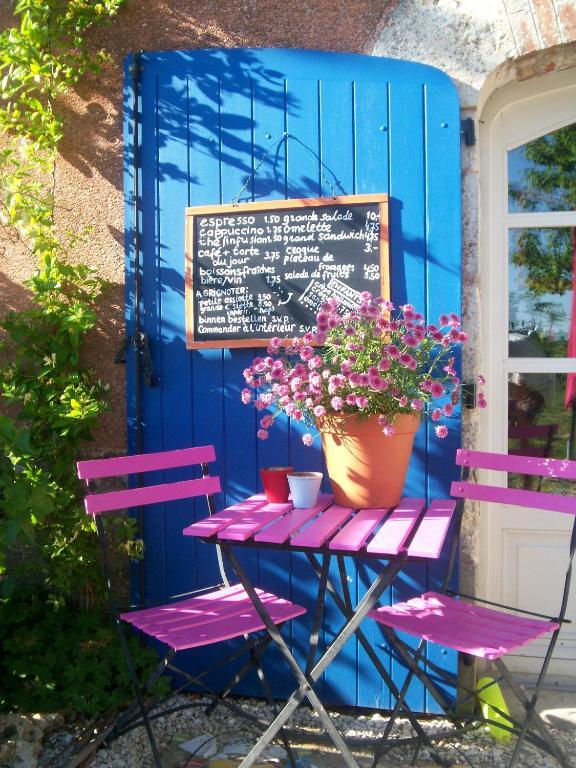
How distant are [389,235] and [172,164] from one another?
1.05 meters

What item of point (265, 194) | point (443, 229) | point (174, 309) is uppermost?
point (265, 194)

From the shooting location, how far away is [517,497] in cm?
282

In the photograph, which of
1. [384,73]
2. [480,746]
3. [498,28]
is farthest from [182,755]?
[498,28]

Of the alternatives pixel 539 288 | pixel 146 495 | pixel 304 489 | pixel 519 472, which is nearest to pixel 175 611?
pixel 146 495

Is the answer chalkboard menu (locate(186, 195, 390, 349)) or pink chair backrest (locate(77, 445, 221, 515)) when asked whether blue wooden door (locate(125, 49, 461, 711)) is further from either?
pink chair backrest (locate(77, 445, 221, 515))

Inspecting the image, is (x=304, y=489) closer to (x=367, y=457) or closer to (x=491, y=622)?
(x=367, y=457)

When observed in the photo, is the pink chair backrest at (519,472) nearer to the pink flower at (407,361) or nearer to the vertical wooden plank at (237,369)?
the pink flower at (407,361)

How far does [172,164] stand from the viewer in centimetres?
350

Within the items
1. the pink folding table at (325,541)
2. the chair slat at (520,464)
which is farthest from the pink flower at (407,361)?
the chair slat at (520,464)

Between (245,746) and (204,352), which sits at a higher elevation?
(204,352)

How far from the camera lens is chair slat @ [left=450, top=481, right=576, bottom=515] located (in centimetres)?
265

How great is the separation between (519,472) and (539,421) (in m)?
0.79

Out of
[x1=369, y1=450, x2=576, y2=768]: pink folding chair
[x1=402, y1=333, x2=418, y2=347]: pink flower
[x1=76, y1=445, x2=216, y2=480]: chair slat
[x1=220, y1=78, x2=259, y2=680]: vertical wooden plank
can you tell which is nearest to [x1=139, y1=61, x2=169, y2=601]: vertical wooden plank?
[x1=220, y1=78, x2=259, y2=680]: vertical wooden plank

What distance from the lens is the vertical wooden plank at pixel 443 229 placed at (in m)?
3.21
